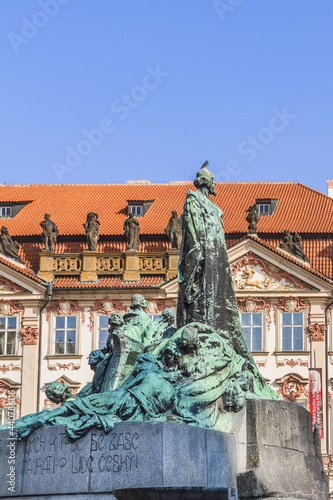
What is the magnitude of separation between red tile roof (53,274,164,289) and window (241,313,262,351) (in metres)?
2.78

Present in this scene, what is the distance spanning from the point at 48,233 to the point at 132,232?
2529 mm

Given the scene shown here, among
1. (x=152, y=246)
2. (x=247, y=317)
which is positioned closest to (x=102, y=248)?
(x=152, y=246)

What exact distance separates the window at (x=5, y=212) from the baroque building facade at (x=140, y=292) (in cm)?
172

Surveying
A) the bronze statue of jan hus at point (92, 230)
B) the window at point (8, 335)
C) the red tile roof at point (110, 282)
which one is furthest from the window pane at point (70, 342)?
the bronze statue of jan hus at point (92, 230)

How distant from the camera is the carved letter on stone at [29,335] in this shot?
37812 mm

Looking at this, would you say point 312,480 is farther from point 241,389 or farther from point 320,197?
point 320,197

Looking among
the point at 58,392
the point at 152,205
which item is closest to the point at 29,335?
the point at 152,205

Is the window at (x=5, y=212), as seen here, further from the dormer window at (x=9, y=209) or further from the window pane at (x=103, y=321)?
the window pane at (x=103, y=321)

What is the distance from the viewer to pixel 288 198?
41469mm

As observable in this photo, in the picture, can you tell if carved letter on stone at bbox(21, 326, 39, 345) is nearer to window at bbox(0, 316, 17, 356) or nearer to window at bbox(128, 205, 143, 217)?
window at bbox(0, 316, 17, 356)

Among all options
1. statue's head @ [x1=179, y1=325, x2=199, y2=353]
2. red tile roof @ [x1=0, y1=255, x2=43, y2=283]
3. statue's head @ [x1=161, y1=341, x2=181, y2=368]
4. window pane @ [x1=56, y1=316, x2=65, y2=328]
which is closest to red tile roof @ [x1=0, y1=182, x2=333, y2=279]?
red tile roof @ [x1=0, y1=255, x2=43, y2=283]

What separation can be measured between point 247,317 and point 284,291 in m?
1.31

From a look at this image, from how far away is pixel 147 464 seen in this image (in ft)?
37.5

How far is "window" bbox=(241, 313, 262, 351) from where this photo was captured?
37281 millimetres
